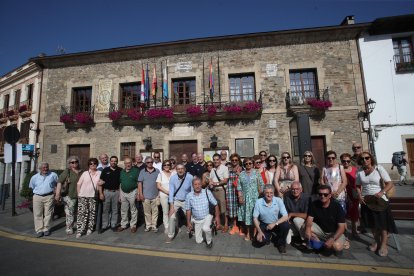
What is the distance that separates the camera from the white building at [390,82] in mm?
10562

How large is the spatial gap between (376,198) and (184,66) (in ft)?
35.7

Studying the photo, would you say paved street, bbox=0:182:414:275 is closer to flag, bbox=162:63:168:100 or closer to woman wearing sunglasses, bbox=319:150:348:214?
woman wearing sunglasses, bbox=319:150:348:214

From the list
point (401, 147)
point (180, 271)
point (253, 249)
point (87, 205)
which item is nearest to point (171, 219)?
point (180, 271)

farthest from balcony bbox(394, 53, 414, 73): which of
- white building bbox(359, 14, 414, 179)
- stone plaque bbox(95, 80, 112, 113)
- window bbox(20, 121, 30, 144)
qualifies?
window bbox(20, 121, 30, 144)

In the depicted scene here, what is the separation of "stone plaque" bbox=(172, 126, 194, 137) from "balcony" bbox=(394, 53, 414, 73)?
11069mm

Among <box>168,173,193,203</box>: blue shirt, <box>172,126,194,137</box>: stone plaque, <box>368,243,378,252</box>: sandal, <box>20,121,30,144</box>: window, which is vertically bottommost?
<box>368,243,378,252</box>: sandal

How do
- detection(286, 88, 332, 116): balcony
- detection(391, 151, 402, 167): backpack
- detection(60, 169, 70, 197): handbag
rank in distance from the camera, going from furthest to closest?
detection(286, 88, 332, 116): balcony, detection(391, 151, 402, 167): backpack, detection(60, 169, 70, 197): handbag

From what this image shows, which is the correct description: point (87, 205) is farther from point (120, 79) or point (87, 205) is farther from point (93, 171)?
point (120, 79)

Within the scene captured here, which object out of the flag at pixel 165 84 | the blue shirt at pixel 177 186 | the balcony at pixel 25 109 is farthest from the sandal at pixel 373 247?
the balcony at pixel 25 109

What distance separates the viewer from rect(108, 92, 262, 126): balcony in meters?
11.0

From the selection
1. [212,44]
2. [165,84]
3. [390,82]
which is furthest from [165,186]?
[390,82]

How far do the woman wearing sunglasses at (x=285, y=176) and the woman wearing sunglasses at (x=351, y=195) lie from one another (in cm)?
114

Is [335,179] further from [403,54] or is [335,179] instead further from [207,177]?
[403,54]

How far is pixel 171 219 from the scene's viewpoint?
4.61 metres
